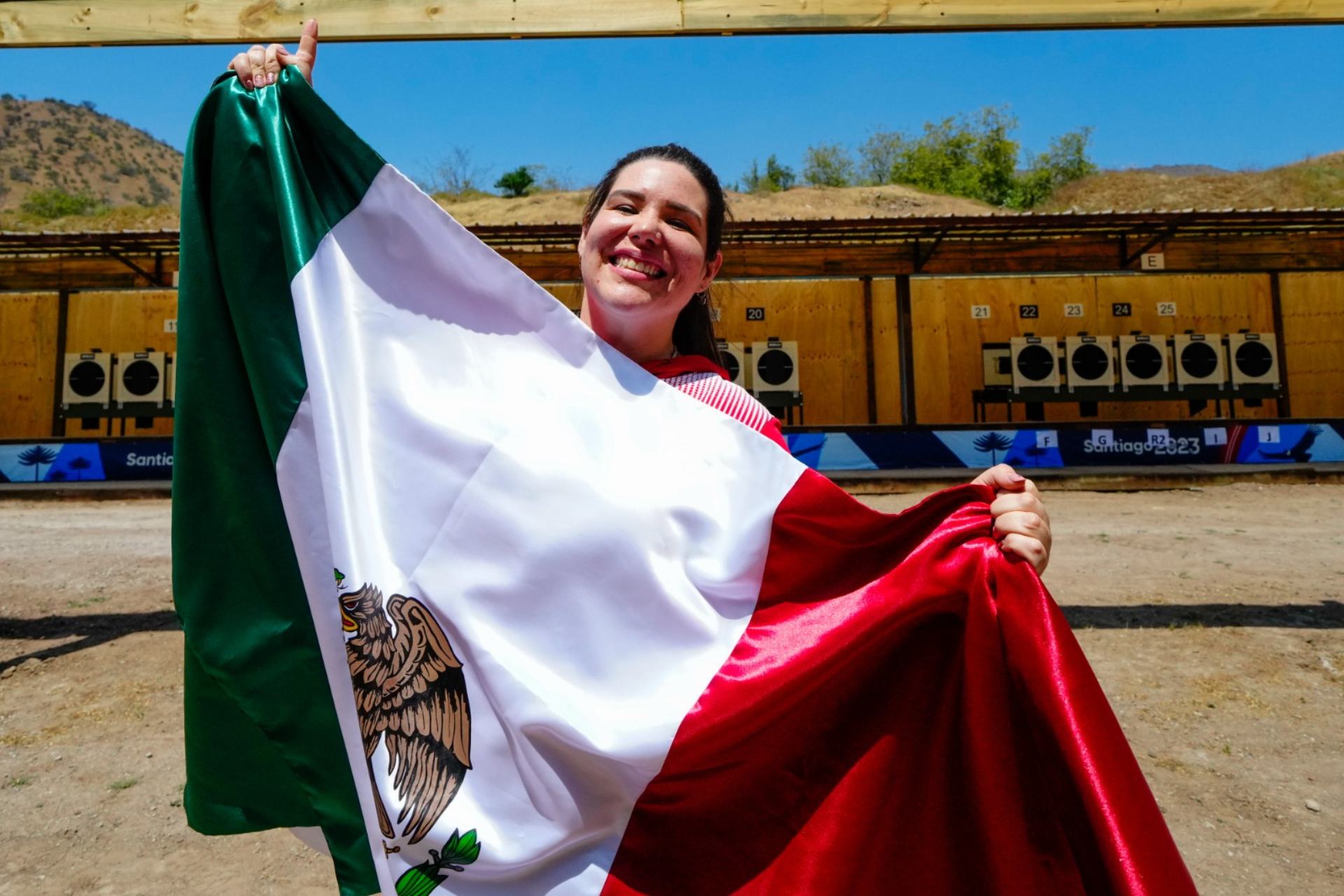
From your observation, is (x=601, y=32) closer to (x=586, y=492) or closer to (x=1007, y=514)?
(x=586, y=492)

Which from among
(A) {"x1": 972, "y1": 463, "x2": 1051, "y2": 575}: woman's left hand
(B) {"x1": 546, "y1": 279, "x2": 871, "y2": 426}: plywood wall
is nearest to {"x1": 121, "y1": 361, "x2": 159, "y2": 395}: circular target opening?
(B) {"x1": 546, "y1": 279, "x2": 871, "y2": 426}: plywood wall

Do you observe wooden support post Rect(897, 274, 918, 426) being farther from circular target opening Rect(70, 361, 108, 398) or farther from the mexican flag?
circular target opening Rect(70, 361, 108, 398)

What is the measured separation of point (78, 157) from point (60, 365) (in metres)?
122

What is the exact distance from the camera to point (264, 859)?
2.96m

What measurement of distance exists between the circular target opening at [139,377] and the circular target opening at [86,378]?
451 millimetres

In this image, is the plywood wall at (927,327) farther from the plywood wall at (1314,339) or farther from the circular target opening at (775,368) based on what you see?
the circular target opening at (775,368)

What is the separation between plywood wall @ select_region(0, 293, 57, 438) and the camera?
46.8ft

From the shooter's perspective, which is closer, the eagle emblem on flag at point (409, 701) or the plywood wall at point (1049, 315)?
the eagle emblem on flag at point (409, 701)

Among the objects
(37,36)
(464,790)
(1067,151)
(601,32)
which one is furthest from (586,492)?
(1067,151)

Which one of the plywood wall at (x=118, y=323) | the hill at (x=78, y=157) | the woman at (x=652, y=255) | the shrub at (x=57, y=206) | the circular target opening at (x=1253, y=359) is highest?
the hill at (x=78, y=157)

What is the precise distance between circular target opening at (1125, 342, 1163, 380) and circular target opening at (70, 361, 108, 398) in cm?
1738

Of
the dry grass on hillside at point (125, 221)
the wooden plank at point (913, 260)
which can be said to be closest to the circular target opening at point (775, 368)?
the wooden plank at point (913, 260)

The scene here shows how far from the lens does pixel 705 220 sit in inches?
82.1

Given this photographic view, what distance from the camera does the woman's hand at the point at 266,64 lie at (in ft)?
6.84
